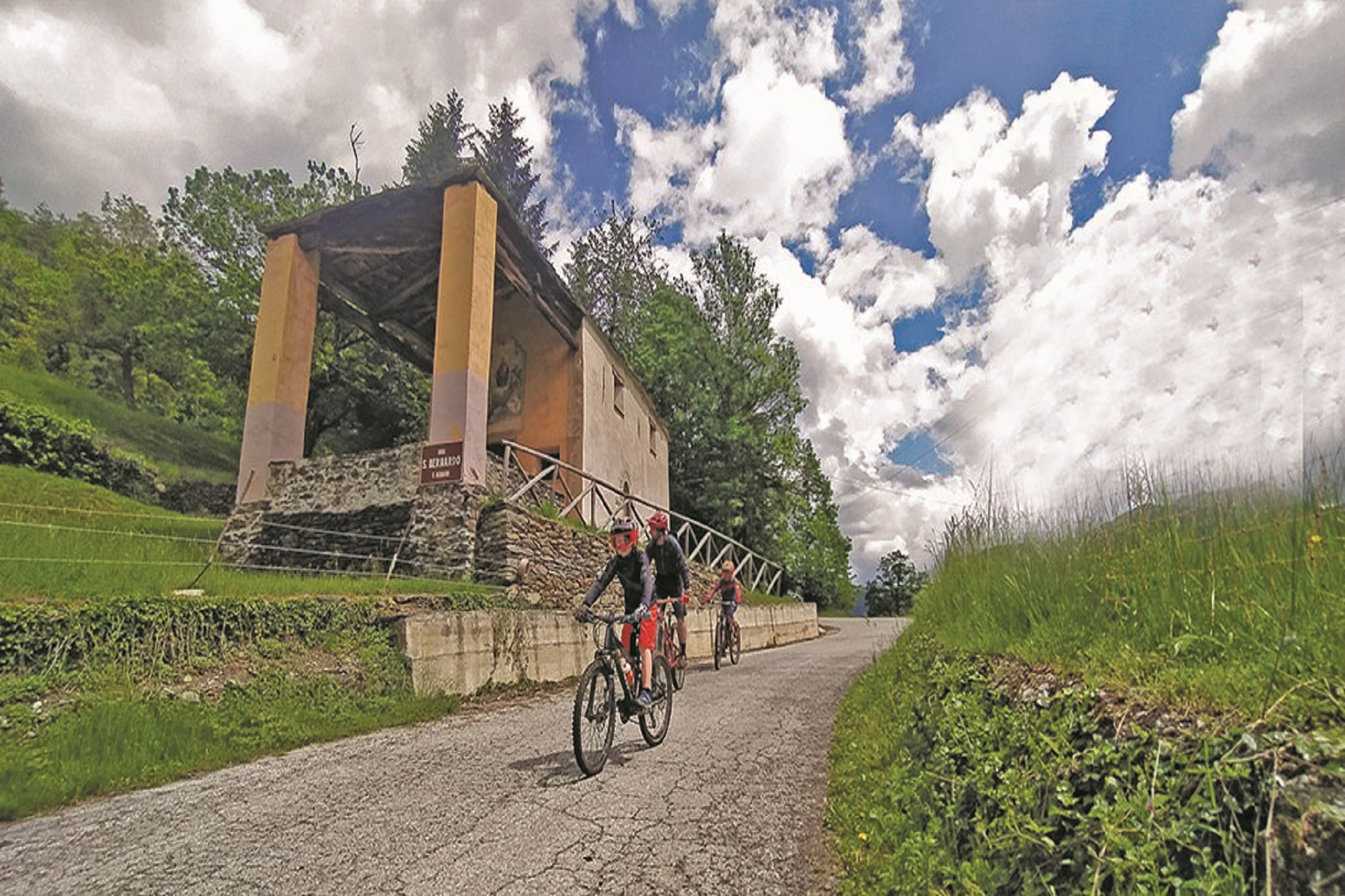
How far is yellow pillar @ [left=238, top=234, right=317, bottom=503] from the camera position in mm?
13562

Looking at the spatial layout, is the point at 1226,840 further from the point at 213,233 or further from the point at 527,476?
the point at 213,233

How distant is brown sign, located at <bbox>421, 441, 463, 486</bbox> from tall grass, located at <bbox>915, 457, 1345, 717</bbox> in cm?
923

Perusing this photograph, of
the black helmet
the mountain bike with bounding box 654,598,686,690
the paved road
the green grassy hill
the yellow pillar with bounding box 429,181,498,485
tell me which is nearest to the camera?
the paved road

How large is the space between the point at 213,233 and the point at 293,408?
13647mm

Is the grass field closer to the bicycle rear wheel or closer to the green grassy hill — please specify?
the bicycle rear wheel

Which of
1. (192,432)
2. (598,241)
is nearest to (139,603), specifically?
(192,432)

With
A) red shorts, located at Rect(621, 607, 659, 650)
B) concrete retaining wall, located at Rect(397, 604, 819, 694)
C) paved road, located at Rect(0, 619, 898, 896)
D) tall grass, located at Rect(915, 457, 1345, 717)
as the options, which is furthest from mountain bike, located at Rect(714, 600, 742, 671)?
tall grass, located at Rect(915, 457, 1345, 717)

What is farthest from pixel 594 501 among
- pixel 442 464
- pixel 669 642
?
pixel 669 642

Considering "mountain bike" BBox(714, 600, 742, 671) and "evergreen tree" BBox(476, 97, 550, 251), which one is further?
"evergreen tree" BBox(476, 97, 550, 251)

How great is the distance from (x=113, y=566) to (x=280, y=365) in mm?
7863

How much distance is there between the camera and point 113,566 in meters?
7.10

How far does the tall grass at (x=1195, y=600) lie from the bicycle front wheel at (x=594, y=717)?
275 cm

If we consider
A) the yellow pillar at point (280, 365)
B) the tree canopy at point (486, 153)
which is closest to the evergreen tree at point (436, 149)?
the tree canopy at point (486, 153)

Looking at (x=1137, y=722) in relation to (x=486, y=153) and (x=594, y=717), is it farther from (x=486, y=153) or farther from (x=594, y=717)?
(x=486, y=153)
